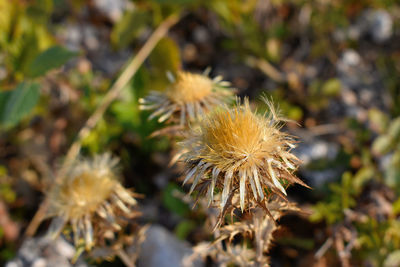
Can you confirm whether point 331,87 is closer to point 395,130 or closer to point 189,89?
point 395,130

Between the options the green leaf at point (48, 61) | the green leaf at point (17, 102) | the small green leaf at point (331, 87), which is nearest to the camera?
the green leaf at point (17, 102)

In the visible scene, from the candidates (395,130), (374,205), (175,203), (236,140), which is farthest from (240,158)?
(395,130)

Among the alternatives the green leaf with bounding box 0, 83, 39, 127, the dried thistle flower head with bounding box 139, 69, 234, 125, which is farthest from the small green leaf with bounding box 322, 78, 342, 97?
the green leaf with bounding box 0, 83, 39, 127

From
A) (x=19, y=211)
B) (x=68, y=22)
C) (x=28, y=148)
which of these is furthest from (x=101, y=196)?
(x=68, y=22)

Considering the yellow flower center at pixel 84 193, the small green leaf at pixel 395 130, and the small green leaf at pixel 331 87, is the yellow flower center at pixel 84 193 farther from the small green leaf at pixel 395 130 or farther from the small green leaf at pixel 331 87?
the small green leaf at pixel 331 87

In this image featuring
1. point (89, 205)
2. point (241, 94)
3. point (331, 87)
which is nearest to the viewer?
point (89, 205)

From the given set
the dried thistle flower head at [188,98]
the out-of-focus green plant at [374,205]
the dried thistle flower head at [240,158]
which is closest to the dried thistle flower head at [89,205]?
the dried thistle flower head at [188,98]

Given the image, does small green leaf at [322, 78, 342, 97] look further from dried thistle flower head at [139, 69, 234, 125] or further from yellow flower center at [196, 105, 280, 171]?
yellow flower center at [196, 105, 280, 171]
